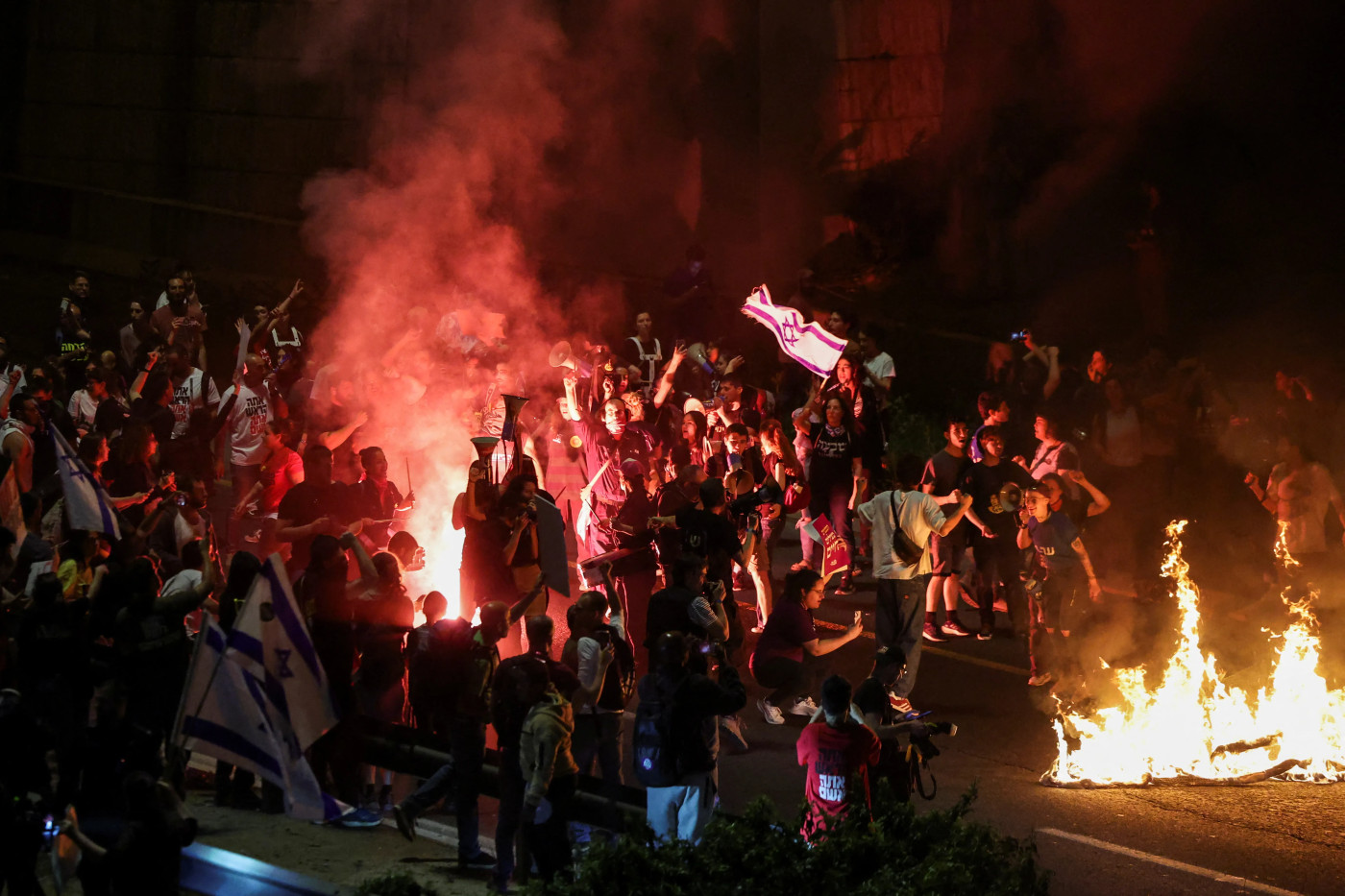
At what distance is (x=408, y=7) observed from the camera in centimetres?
1919

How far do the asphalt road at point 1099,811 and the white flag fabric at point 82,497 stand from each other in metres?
3.78

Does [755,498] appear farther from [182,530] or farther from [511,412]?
[182,530]

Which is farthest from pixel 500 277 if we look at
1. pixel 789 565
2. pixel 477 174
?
pixel 789 565

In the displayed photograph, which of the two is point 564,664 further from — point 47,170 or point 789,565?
point 47,170

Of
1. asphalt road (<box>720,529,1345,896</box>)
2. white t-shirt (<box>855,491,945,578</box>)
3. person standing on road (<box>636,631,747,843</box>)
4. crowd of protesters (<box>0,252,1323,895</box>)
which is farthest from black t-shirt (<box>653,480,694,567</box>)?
person standing on road (<box>636,631,747,843</box>)

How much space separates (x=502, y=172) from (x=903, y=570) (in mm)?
10247

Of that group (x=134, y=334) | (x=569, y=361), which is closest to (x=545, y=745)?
(x=569, y=361)

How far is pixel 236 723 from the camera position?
582cm

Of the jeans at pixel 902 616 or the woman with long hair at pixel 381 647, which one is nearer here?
the woman with long hair at pixel 381 647

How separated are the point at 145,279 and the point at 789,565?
11.3m

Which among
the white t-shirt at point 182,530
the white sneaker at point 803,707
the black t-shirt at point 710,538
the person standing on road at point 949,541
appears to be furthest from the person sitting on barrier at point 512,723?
the person standing on road at point 949,541

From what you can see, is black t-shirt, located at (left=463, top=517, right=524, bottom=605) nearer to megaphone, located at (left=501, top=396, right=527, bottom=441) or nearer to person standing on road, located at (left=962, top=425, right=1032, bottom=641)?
megaphone, located at (left=501, top=396, right=527, bottom=441)

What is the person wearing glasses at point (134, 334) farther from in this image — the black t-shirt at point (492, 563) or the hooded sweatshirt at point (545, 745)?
the hooded sweatshirt at point (545, 745)

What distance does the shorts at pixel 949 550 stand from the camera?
35.2ft
